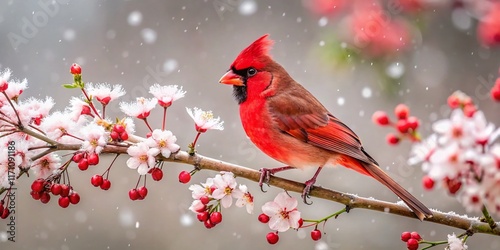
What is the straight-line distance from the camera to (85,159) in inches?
39.2

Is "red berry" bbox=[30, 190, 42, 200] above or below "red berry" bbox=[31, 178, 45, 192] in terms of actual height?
below

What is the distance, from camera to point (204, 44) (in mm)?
2609

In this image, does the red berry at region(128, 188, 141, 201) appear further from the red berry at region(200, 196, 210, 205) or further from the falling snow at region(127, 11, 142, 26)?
the falling snow at region(127, 11, 142, 26)

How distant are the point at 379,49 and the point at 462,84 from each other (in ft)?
2.87

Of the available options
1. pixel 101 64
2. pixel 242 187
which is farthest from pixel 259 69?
pixel 101 64

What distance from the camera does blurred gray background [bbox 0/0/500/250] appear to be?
7.68 ft

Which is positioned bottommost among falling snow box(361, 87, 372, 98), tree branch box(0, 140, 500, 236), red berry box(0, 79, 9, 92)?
tree branch box(0, 140, 500, 236)

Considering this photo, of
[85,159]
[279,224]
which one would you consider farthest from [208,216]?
[85,159]

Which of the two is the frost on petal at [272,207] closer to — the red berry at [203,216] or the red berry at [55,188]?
the red berry at [203,216]

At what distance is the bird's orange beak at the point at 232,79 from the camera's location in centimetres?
121

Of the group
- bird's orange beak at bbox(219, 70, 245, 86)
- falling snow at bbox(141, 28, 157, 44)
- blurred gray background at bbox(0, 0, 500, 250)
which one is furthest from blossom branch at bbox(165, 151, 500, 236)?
falling snow at bbox(141, 28, 157, 44)

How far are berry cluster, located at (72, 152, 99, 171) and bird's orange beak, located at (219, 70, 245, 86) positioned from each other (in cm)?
32

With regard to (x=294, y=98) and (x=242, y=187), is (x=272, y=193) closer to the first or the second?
(x=294, y=98)

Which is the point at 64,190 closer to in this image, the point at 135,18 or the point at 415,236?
the point at 415,236
